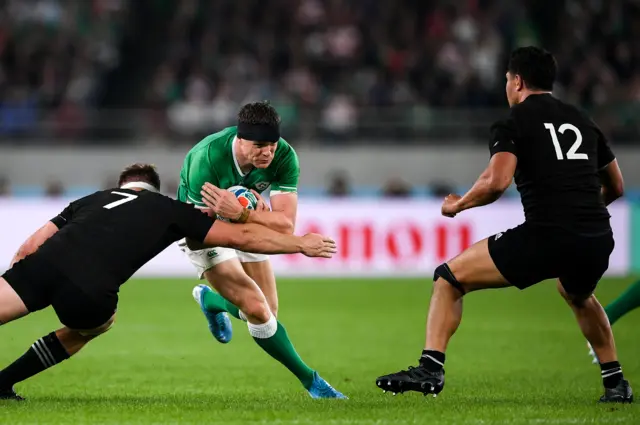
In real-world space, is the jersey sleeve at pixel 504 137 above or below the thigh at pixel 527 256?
above

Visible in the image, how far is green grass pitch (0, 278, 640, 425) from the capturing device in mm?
6902

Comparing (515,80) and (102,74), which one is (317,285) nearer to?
(102,74)

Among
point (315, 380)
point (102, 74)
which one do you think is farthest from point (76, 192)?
point (315, 380)

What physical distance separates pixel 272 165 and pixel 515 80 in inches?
78.4

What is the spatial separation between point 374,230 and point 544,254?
491 inches

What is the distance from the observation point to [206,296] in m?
9.37

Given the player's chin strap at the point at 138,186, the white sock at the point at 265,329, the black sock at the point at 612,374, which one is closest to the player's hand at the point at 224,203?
the player's chin strap at the point at 138,186

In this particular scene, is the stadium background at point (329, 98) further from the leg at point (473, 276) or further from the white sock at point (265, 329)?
the leg at point (473, 276)

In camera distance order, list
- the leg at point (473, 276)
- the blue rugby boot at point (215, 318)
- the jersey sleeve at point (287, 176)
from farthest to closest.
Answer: the blue rugby boot at point (215, 318)
the jersey sleeve at point (287, 176)
the leg at point (473, 276)

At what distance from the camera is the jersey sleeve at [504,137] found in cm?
695

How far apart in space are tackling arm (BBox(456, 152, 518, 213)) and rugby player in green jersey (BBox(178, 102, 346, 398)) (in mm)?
1319

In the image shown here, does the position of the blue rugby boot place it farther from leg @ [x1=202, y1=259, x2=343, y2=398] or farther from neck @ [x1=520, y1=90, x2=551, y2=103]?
neck @ [x1=520, y1=90, x2=551, y2=103]

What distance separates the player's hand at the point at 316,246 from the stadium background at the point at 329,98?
423 inches

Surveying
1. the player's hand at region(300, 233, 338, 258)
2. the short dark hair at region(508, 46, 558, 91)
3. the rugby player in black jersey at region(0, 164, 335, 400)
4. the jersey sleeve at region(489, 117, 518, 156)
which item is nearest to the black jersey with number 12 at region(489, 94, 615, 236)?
the jersey sleeve at region(489, 117, 518, 156)
